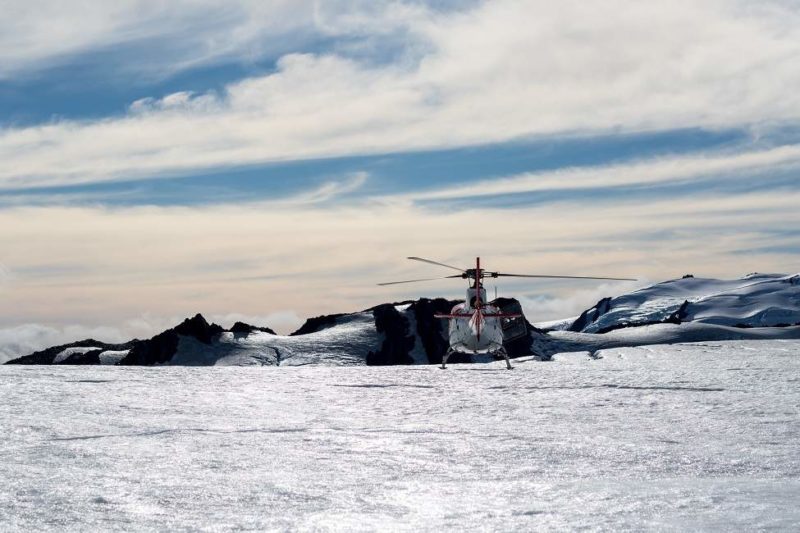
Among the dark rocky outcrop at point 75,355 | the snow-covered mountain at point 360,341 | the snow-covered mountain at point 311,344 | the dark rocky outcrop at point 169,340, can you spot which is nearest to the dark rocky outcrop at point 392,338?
the snow-covered mountain at point 311,344

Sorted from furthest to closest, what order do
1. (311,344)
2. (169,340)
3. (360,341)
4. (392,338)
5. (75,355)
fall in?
(75,355) < (392,338) < (360,341) < (169,340) < (311,344)

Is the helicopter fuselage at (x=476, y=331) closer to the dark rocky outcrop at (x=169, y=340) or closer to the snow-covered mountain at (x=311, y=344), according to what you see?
the snow-covered mountain at (x=311, y=344)

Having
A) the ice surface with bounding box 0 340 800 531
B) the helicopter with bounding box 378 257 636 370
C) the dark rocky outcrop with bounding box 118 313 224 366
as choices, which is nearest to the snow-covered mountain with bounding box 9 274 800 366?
the dark rocky outcrop with bounding box 118 313 224 366

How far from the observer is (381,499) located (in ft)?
31.9

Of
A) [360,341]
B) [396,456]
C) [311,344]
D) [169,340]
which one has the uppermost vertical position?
[169,340]

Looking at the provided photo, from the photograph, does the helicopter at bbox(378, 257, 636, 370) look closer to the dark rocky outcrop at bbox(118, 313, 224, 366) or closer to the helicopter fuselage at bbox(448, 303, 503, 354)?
the helicopter fuselage at bbox(448, 303, 503, 354)

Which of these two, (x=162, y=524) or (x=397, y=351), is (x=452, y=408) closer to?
(x=162, y=524)

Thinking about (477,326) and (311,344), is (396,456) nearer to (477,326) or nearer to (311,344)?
(477,326)

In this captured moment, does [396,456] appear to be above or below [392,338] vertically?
above

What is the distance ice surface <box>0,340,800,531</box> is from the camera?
8.81 metres

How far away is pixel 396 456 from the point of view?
1284 cm

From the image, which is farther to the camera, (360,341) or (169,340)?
(360,341)

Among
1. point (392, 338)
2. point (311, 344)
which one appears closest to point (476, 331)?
point (311, 344)

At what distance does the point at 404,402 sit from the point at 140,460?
10046 mm
